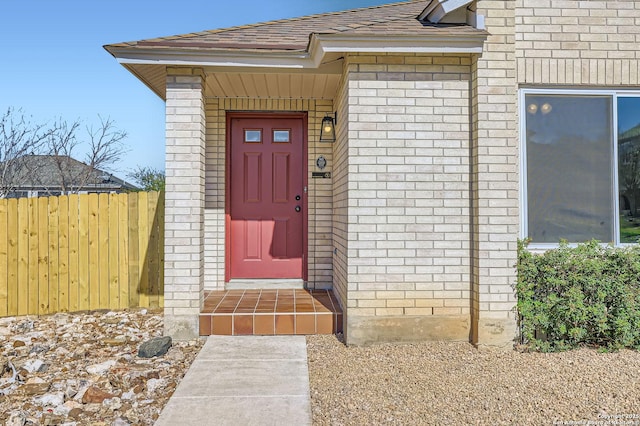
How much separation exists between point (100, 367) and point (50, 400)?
0.64 meters

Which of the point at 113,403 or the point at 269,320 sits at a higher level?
the point at 269,320

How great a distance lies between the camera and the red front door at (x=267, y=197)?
6.02m

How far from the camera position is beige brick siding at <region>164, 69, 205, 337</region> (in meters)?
4.48

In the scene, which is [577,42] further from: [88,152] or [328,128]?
[88,152]

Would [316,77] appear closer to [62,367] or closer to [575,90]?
[575,90]

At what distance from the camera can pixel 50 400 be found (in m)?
3.09

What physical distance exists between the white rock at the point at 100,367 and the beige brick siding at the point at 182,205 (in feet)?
2.44

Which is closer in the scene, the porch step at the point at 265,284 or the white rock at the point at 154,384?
the white rock at the point at 154,384

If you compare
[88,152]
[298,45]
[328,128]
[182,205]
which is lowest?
[182,205]

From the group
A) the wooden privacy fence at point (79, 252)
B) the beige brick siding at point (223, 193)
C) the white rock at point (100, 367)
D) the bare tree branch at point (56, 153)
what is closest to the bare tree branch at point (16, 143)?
the bare tree branch at point (56, 153)

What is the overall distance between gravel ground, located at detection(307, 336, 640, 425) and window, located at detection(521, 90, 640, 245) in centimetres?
125

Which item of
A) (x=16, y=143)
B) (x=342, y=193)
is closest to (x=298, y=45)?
(x=342, y=193)

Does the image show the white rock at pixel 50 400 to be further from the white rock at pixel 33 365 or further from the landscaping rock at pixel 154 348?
the landscaping rock at pixel 154 348

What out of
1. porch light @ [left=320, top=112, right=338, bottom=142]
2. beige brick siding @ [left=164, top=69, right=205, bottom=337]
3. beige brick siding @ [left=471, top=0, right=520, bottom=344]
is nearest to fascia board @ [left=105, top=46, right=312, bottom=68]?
beige brick siding @ [left=164, top=69, right=205, bottom=337]
